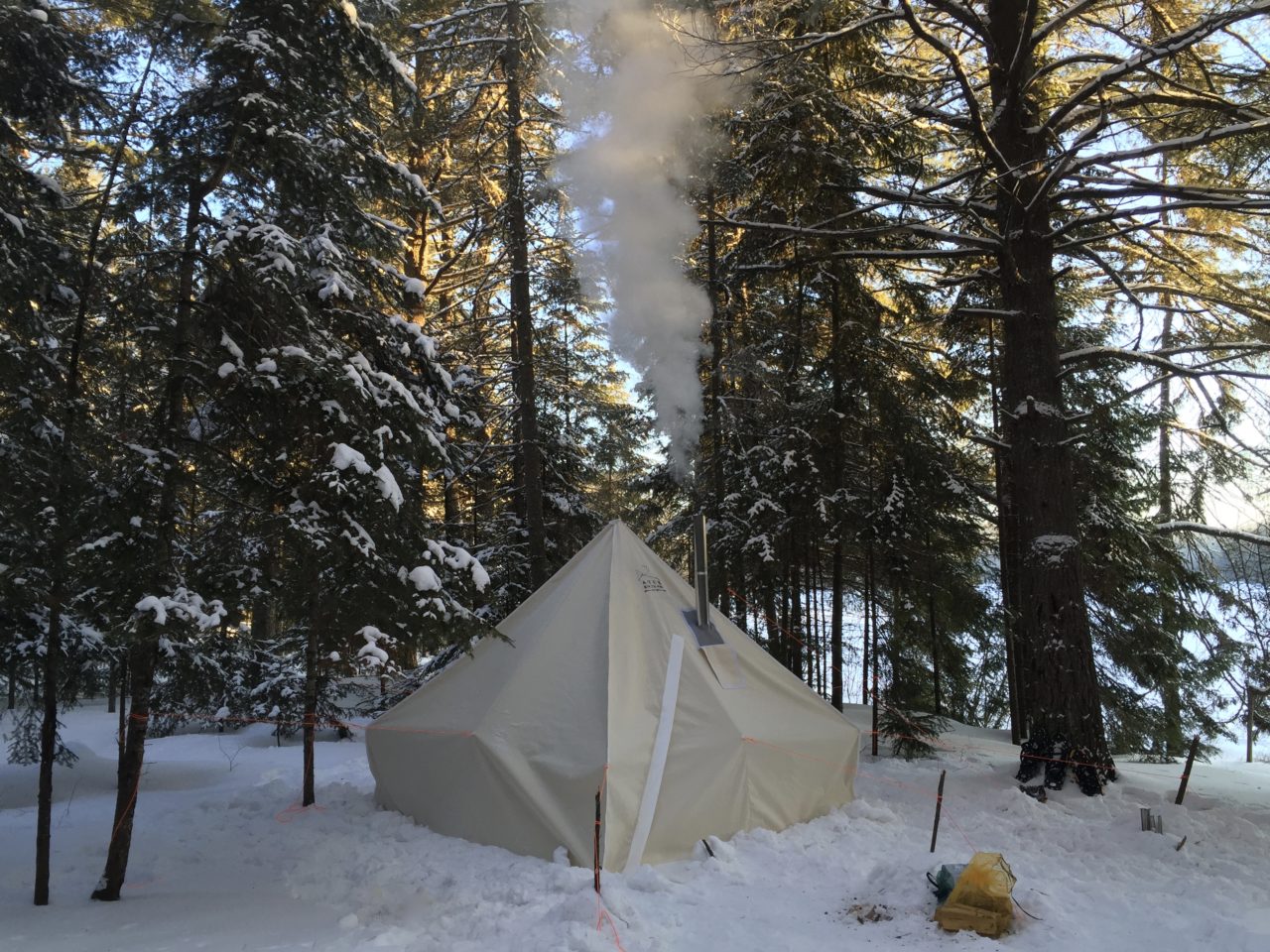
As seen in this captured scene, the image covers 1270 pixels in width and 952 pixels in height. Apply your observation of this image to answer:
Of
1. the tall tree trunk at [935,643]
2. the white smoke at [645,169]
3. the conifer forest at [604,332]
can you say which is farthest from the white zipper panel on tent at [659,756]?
the tall tree trunk at [935,643]

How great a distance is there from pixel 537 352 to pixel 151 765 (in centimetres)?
780

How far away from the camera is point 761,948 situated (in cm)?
407

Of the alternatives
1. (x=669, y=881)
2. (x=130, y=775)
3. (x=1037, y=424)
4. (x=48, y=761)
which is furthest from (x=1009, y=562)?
(x=48, y=761)

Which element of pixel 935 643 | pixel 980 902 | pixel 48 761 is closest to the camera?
pixel 980 902

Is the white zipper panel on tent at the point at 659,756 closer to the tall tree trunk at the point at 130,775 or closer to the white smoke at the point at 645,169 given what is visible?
the tall tree trunk at the point at 130,775

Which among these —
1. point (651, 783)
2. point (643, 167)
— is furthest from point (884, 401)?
point (651, 783)

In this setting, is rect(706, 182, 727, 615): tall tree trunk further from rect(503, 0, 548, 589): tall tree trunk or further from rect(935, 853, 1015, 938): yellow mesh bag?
rect(935, 853, 1015, 938): yellow mesh bag

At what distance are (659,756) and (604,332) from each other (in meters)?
10.1

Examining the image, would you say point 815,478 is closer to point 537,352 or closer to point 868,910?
point 537,352

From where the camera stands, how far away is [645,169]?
8.48 meters

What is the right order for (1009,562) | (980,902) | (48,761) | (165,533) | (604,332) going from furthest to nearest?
(604,332)
(1009,562)
(48,761)
(165,533)
(980,902)

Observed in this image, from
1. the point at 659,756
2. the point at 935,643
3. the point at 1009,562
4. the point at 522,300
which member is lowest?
the point at 935,643

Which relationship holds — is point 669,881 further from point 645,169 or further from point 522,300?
point 522,300

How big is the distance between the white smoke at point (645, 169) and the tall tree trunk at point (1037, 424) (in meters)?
2.84
